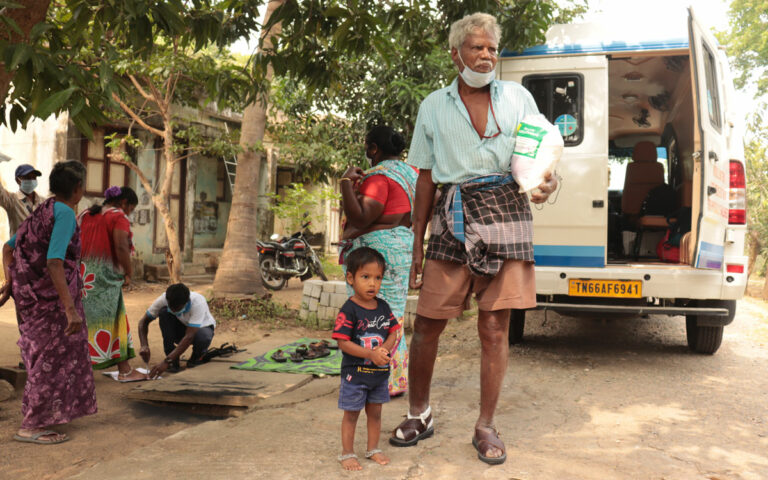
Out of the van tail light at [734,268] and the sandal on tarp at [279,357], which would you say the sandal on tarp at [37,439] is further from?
the van tail light at [734,268]

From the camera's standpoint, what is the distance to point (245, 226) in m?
8.93

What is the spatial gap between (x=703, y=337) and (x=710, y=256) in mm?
1052

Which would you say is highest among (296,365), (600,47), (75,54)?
(600,47)

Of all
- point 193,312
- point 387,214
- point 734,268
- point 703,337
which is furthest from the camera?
point 703,337

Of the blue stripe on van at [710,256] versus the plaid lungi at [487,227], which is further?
the blue stripe on van at [710,256]

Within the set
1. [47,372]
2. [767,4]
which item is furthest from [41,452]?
[767,4]

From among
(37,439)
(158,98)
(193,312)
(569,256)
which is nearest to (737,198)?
(569,256)

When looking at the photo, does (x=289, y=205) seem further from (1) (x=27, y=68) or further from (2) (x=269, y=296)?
(1) (x=27, y=68)

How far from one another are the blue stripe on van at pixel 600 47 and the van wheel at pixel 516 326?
2.25m

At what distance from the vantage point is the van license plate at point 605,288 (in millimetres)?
4945

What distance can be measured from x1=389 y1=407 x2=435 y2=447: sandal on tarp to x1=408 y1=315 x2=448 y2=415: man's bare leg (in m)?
0.03

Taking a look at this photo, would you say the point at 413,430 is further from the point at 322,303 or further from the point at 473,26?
the point at 322,303

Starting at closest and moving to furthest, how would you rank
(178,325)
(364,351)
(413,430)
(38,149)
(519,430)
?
(364,351) → (413,430) → (519,430) → (178,325) → (38,149)

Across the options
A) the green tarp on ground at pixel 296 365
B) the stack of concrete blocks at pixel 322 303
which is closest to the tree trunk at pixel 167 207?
the stack of concrete blocks at pixel 322 303
